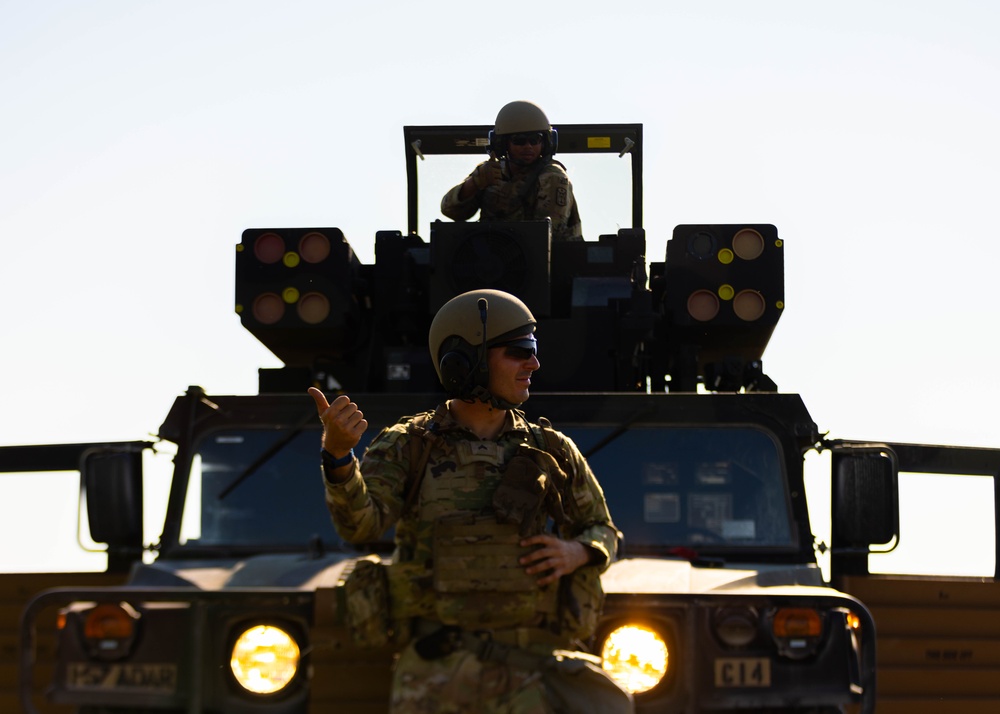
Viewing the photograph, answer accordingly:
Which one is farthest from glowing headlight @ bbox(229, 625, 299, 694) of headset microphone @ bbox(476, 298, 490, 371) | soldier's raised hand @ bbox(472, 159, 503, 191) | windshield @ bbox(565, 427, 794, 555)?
soldier's raised hand @ bbox(472, 159, 503, 191)

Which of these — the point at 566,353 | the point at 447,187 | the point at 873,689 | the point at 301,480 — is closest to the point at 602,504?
the point at 873,689

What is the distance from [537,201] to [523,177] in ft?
0.50

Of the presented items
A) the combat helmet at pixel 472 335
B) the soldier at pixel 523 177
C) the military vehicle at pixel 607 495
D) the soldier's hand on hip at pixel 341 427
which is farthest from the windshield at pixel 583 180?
the soldier's hand on hip at pixel 341 427

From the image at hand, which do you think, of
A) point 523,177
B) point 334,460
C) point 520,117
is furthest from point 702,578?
point 520,117

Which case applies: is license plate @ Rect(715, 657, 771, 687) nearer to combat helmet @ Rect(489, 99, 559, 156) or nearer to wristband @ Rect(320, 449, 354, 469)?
wristband @ Rect(320, 449, 354, 469)

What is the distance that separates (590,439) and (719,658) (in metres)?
1.21

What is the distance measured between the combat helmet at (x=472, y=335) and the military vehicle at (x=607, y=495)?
2.15 ft

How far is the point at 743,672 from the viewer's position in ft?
15.5

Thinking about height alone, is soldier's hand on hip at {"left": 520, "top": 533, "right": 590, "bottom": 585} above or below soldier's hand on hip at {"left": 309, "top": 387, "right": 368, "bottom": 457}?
below

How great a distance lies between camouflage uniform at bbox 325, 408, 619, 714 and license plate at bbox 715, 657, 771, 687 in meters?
0.63

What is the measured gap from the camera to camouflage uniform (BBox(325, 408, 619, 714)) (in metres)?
4.11

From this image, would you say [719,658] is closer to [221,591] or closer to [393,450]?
[393,450]

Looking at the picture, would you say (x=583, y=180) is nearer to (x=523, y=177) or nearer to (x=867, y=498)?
(x=523, y=177)

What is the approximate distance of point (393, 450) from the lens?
4.36 meters
